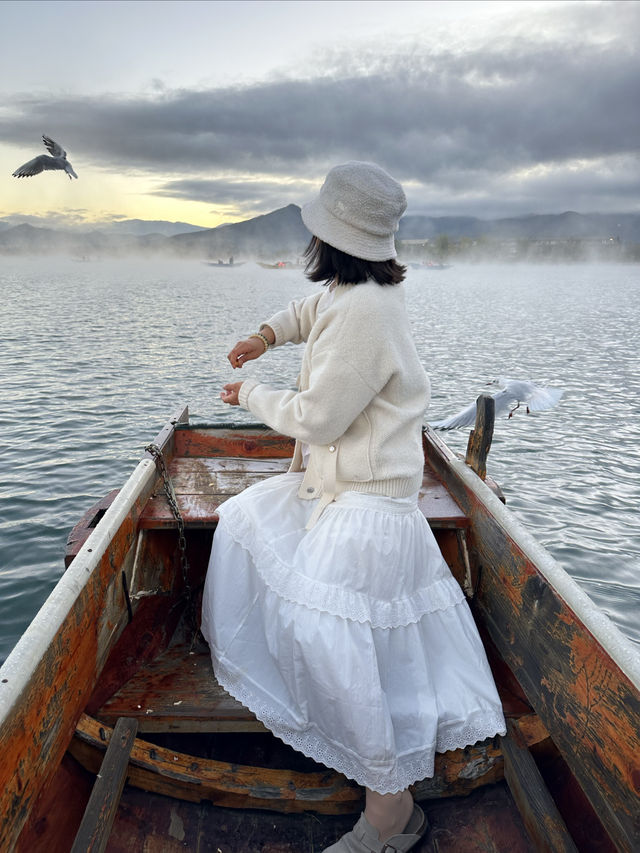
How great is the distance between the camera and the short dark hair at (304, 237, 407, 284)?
2.51 m

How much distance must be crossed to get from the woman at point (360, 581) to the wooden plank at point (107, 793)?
44 cm

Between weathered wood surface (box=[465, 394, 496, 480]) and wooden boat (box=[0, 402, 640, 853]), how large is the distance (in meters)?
0.53

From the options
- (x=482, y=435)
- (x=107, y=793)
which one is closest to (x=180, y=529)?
(x=107, y=793)

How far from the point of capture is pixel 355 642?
2.39 m

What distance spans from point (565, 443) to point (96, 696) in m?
9.90

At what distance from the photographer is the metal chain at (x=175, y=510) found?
359cm

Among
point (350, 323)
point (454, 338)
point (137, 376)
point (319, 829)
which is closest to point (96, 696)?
point (319, 829)

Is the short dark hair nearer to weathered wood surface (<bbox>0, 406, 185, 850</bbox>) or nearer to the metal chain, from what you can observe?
weathered wood surface (<bbox>0, 406, 185, 850</bbox>)

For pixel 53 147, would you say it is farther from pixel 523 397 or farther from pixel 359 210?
pixel 359 210

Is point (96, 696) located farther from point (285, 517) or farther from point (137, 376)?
point (137, 376)

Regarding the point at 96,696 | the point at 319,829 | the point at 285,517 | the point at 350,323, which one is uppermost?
the point at 350,323

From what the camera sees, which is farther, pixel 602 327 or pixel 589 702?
pixel 602 327

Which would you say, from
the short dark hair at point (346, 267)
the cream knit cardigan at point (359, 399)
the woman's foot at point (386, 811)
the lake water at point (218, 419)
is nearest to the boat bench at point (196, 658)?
the woman's foot at point (386, 811)

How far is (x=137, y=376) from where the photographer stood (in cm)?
1611
